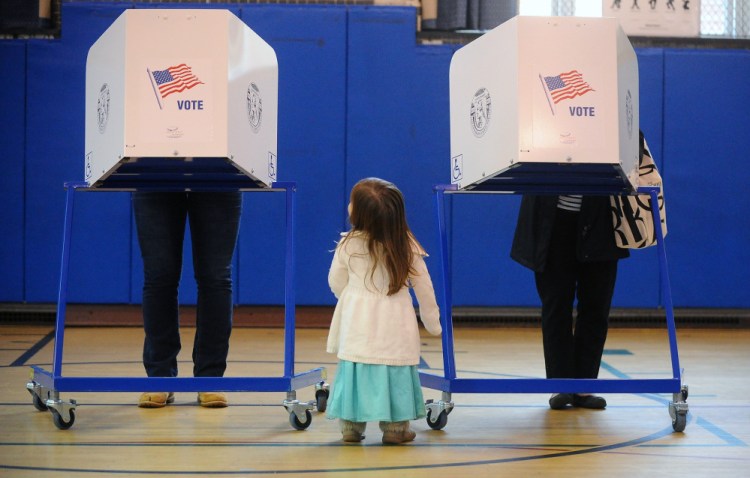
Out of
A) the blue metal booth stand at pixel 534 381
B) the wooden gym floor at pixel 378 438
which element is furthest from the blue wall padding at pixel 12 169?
the blue metal booth stand at pixel 534 381

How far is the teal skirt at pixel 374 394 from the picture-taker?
2645mm

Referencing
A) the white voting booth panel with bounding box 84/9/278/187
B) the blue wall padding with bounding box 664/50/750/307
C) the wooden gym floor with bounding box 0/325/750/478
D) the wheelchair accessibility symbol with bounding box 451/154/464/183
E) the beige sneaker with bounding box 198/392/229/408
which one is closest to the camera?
the wooden gym floor with bounding box 0/325/750/478

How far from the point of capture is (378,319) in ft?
8.87

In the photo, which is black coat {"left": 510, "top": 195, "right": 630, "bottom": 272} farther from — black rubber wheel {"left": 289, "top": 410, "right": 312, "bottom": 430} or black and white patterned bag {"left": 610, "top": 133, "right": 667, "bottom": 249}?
black rubber wheel {"left": 289, "top": 410, "right": 312, "bottom": 430}

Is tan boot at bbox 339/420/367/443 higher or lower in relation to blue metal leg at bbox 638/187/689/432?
lower

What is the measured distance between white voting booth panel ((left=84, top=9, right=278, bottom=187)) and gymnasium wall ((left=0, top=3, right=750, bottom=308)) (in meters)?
3.14

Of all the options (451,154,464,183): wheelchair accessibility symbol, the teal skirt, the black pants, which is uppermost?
(451,154,464,183): wheelchair accessibility symbol

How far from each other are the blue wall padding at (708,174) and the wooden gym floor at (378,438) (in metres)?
1.90

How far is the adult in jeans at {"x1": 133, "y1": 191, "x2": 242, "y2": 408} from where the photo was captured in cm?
307

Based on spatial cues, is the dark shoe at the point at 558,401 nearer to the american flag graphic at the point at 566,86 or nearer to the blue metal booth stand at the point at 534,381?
the blue metal booth stand at the point at 534,381

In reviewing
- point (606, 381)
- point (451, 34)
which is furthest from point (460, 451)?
point (451, 34)

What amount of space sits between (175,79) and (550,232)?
134cm

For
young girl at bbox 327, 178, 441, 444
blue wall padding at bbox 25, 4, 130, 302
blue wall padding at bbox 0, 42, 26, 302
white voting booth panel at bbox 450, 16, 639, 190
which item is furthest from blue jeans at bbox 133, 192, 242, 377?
blue wall padding at bbox 0, 42, 26, 302

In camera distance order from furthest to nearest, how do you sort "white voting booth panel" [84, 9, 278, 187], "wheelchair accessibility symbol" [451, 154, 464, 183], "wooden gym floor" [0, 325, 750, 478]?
"wheelchair accessibility symbol" [451, 154, 464, 183], "white voting booth panel" [84, 9, 278, 187], "wooden gym floor" [0, 325, 750, 478]
